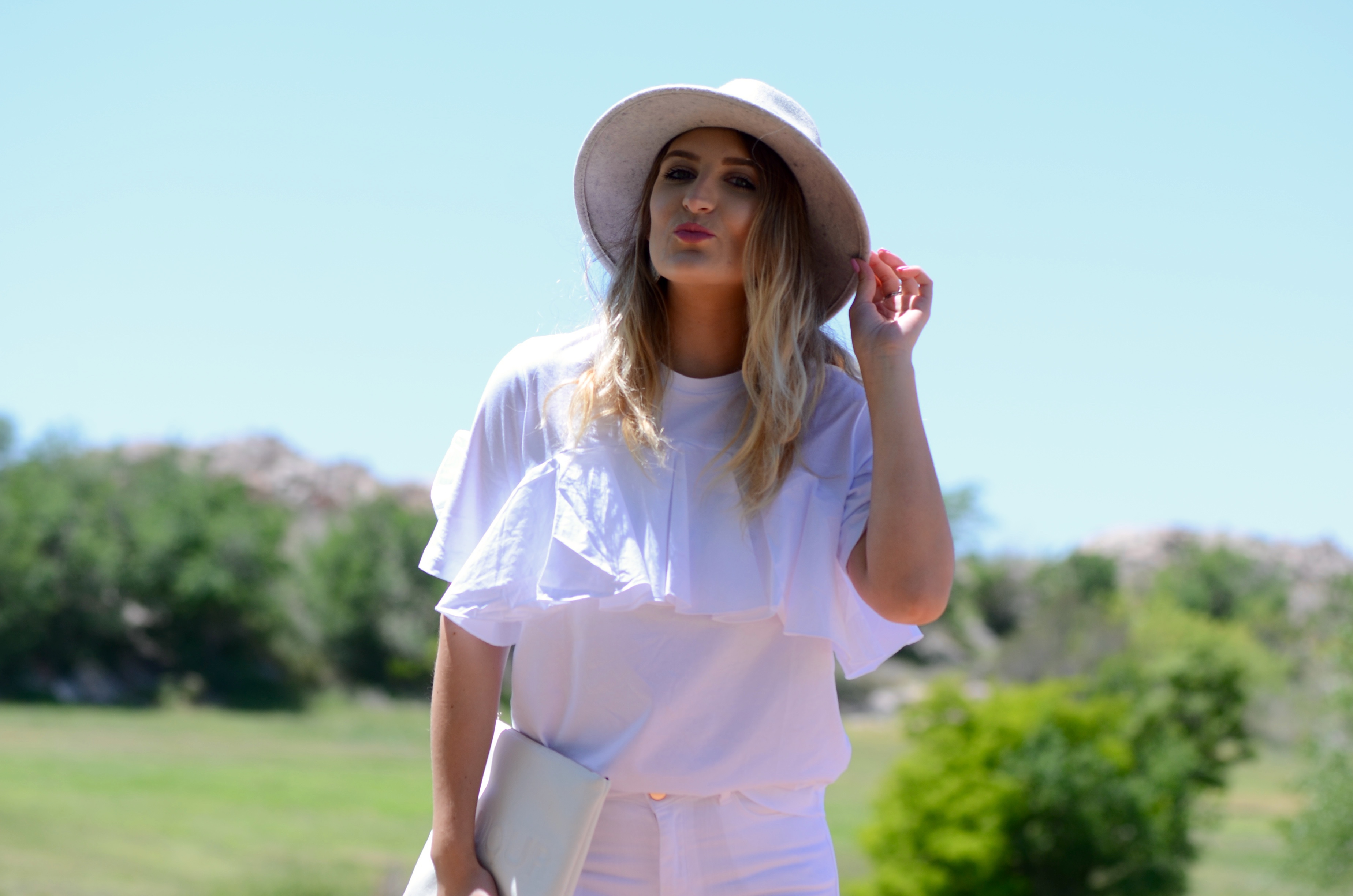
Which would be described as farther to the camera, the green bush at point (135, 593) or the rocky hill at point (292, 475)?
the rocky hill at point (292, 475)

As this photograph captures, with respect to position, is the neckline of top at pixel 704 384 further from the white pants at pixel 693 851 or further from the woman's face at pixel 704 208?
the white pants at pixel 693 851

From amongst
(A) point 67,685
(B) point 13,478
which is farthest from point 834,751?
(B) point 13,478

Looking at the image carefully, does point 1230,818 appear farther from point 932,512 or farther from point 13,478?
point 13,478

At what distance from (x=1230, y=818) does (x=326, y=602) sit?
29399mm

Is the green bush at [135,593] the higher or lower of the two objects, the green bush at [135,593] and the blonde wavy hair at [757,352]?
the lower

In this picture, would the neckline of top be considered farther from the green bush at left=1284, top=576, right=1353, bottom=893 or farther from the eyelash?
the green bush at left=1284, top=576, right=1353, bottom=893

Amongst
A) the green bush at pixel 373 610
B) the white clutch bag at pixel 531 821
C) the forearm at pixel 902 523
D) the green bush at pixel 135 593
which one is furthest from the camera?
the green bush at pixel 373 610

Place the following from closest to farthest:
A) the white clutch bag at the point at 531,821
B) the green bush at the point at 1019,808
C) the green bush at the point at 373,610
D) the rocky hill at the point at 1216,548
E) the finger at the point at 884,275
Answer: the white clutch bag at the point at 531,821, the finger at the point at 884,275, the green bush at the point at 1019,808, the green bush at the point at 373,610, the rocky hill at the point at 1216,548

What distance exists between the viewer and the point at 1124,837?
609 inches

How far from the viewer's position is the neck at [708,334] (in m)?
1.91

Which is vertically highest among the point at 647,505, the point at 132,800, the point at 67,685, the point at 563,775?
the point at 647,505

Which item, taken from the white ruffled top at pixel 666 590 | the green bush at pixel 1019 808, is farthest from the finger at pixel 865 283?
the green bush at pixel 1019 808

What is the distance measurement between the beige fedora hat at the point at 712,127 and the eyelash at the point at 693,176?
64 mm

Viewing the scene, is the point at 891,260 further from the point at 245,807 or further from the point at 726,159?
the point at 245,807
